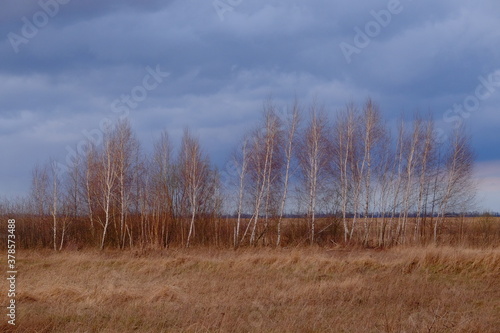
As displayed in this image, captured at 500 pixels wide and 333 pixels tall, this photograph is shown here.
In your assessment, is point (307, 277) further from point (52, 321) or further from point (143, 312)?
point (52, 321)

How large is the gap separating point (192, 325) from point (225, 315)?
80cm

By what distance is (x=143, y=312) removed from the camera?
27.6ft

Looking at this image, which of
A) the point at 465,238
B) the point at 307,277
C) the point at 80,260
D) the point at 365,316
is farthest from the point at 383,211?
the point at 365,316

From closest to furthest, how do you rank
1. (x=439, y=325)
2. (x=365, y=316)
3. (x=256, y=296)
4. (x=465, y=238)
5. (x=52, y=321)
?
(x=439, y=325)
(x=52, y=321)
(x=365, y=316)
(x=256, y=296)
(x=465, y=238)

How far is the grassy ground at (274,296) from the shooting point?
7406 millimetres

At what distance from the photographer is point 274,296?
1029 cm

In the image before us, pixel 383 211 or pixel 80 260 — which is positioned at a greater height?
pixel 383 211

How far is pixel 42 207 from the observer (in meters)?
28.3

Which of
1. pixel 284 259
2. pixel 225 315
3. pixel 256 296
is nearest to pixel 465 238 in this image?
pixel 284 259

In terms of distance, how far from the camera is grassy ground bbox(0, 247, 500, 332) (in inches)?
292

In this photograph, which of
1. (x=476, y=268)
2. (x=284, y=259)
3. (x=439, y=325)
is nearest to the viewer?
(x=439, y=325)

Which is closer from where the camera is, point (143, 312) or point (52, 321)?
point (52, 321)

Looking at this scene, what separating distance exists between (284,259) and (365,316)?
8.58 meters

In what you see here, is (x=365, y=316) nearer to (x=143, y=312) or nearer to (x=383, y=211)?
(x=143, y=312)
